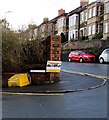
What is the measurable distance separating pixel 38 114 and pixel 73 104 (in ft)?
5.79

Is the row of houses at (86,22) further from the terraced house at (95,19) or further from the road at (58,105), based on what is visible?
the road at (58,105)

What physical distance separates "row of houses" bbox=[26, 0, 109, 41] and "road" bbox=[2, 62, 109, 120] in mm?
26291

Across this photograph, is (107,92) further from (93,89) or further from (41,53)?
(41,53)

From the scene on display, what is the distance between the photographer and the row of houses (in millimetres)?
48681

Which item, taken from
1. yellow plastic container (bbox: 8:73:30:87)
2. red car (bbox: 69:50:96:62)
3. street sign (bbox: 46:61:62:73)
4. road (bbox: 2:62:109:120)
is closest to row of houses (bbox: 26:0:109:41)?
red car (bbox: 69:50:96:62)

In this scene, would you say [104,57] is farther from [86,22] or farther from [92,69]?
[86,22]

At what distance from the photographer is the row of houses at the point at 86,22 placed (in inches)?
1917

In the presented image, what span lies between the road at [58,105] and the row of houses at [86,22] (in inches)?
1035

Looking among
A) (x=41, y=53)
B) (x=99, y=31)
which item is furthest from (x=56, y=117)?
(x=99, y=31)

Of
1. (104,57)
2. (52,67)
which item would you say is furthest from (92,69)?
(104,57)

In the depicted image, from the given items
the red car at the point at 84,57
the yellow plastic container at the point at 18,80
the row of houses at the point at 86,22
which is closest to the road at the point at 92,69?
the yellow plastic container at the point at 18,80

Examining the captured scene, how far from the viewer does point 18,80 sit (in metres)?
14.5

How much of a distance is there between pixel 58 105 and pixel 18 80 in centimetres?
511

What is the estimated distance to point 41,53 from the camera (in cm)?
1647
